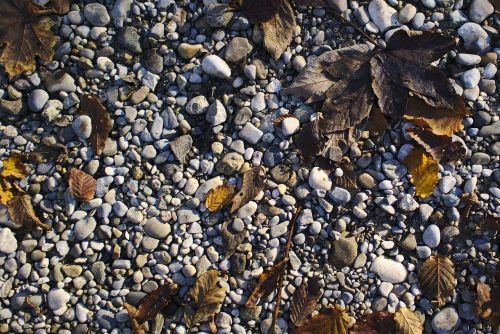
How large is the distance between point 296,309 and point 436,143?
3.10 feet

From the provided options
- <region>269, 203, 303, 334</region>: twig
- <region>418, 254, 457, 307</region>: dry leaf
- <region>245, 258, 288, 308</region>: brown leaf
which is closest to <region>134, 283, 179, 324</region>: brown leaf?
<region>245, 258, 288, 308</region>: brown leaf

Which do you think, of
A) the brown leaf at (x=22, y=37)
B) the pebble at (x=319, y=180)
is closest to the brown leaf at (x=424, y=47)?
the pebble at (x=319, y=180)

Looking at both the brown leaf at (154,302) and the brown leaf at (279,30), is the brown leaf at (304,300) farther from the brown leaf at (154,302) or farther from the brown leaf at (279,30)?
the brown leaf at (279,30)

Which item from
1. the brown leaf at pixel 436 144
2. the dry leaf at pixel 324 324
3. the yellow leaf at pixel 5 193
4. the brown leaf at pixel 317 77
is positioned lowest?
the dry leaf at pixel 324 324

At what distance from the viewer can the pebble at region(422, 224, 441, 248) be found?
254cm

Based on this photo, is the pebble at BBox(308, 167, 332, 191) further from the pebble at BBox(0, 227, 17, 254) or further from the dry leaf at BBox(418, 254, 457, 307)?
the pebble at BBox(0, 227, 17, 254)

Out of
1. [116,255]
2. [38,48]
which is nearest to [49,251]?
[116,255]

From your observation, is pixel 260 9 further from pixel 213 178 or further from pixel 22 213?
pixel 22 213

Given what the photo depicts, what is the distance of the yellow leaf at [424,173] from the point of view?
256 cm

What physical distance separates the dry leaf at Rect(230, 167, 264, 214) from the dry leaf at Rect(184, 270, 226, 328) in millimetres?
321

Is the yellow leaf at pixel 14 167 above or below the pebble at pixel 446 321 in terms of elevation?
above

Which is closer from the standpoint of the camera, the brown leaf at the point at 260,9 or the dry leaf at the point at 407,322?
the dry leaf at the point at 407,322

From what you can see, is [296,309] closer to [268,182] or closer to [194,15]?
[268,182]

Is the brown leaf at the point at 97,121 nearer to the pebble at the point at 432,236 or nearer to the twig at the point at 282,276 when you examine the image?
the twig at the point at 282,276
